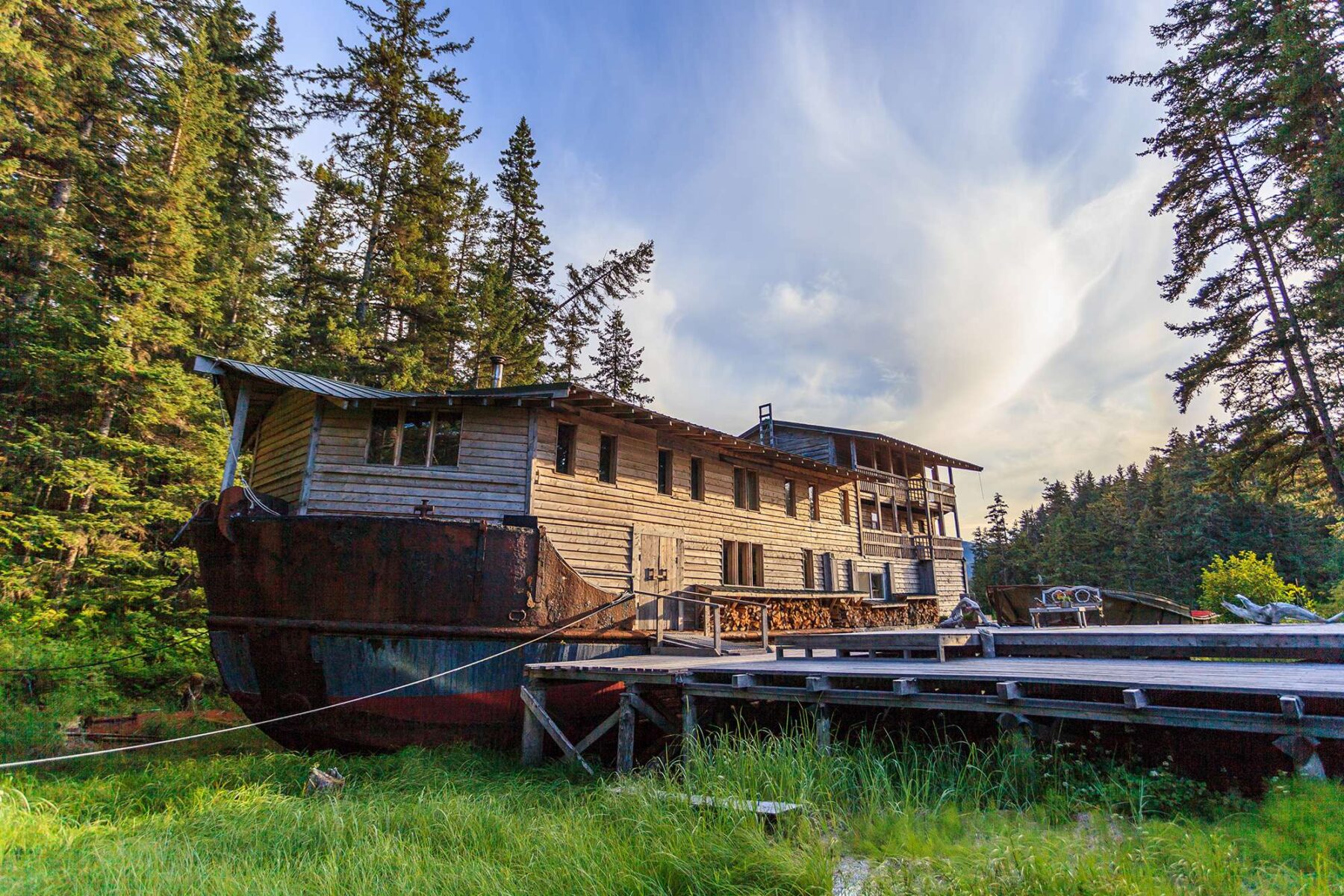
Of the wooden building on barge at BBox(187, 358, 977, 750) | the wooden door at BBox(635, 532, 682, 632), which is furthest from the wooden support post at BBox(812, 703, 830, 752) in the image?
the wooden door at BBox(635, 532, 682, 632)

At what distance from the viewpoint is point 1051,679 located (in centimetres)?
469

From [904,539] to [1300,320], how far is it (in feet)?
38.6

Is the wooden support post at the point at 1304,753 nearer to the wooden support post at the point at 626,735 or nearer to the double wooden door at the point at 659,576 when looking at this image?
the wooden support post at the point at 626,735

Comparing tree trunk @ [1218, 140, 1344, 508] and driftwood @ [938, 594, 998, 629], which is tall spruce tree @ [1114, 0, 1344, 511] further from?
driftwood @ [938, 594, 998, 629]

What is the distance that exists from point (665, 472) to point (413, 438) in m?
5.42

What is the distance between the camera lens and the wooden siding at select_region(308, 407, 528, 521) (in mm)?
9867

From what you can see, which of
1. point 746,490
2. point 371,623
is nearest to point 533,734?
point 371,623

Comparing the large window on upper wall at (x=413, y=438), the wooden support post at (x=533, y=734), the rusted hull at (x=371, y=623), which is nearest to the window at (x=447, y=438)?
the large window on upper wall at (x=413, y=438)

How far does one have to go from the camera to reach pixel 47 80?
1322 cm

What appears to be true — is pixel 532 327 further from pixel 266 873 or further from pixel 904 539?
pixel 266 873

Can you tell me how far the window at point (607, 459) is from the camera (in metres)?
12.4

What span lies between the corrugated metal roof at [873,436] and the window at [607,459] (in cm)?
1224

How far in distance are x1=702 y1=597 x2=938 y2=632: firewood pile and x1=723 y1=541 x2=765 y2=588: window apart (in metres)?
1.30

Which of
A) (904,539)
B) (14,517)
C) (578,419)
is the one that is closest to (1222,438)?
(904,539)
